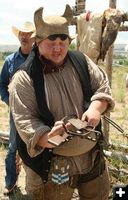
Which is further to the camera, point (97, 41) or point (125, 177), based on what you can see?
point (125, 177)

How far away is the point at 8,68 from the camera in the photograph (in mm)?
4488

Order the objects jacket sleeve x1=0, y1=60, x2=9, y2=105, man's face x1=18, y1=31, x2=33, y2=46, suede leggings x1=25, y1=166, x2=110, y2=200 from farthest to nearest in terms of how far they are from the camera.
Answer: jacket sleeve x1=0, y1=60, x2=9, y2=105 < man's face x1=18, y1=31, x2=33, y2=46 < suede leggings x1=25, y1=166, x2=110, y2=200

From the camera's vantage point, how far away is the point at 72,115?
2812 mm

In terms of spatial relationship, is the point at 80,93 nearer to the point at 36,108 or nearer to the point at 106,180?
the point at 36,108

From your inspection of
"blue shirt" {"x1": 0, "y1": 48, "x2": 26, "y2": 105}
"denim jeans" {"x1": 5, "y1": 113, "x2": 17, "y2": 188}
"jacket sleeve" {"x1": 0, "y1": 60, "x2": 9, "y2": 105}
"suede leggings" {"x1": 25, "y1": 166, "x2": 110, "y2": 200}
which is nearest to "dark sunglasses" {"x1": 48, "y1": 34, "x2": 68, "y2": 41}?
"suede leggings" {"x1": 25, "y1": 166, "x2": 110, "y2": 200}

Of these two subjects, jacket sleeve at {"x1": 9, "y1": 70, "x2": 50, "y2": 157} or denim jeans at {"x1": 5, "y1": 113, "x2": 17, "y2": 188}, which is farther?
denim jeans at {"x1": 5, "y1": 113, "x2": 17, "y2": 188}

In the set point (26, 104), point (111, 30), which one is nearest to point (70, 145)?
point (26, 104)

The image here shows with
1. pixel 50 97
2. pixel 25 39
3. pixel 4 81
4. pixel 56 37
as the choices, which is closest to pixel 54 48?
pixel 56 37

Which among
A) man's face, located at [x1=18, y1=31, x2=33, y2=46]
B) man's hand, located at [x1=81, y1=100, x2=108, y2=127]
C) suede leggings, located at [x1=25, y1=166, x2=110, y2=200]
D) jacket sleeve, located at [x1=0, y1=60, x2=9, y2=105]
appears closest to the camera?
man's hand, located at [x1=81, y1=100, x2=108, y2=127]

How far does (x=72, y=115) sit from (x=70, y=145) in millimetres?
225

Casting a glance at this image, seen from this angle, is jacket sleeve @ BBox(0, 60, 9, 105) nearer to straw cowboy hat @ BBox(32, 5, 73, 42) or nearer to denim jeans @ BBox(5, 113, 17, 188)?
denim jeans @ BBox(5, 113, 17, 188)

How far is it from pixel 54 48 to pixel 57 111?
1.49 feet

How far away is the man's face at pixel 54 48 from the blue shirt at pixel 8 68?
160cm

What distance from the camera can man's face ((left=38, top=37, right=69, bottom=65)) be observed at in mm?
2766
